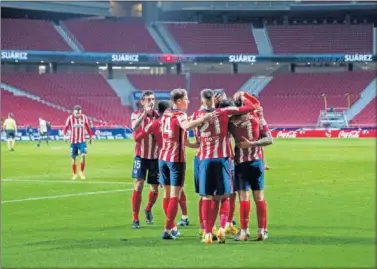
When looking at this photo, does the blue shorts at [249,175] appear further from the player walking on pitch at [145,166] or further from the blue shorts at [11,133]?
the blue shorts at [11,133]

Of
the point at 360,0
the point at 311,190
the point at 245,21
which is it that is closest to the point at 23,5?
the point at 245,21

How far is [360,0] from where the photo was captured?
263 feet

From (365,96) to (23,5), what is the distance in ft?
102

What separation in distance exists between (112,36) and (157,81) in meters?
5.89

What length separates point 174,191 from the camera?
1344 centimetres

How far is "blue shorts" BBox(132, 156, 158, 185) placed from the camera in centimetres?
1540

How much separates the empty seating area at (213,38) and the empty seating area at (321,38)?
8.53 ft

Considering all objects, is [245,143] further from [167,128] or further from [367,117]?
[367,117]

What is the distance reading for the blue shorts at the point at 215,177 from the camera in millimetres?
12750

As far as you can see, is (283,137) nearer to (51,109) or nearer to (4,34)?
(51,109)

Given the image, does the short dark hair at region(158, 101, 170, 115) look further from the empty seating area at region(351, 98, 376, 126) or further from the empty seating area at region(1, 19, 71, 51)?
the empty seating area at region(1, 19, 71, 51)

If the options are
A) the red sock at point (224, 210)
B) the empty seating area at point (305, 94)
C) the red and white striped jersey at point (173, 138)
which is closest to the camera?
the red sock at point (224, 210)

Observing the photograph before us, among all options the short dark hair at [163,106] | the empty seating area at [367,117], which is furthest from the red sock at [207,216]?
the empty seating area at [367,117]

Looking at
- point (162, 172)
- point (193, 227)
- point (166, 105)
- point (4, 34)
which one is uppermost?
point (4, 34)
